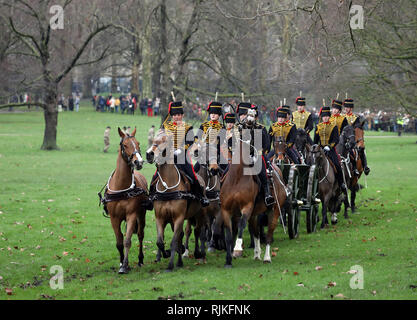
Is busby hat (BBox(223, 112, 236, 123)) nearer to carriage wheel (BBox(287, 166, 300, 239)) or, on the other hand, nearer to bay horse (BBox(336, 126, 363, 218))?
carriage wheel (BBox(287, 166, 300, 239))

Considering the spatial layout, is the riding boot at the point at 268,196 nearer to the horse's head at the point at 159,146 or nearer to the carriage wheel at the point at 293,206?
the carriage wheel at the point at 293,206

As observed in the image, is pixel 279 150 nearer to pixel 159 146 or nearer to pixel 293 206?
pixel 293 206

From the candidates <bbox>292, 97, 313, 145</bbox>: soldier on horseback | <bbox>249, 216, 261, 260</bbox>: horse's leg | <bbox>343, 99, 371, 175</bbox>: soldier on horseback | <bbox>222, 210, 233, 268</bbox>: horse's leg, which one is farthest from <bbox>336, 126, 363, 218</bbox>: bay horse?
<bbox>222, 210, 233, 268</bbox>: horse's leg

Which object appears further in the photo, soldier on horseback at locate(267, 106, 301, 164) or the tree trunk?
the tree trunk

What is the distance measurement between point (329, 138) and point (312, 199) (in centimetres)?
254

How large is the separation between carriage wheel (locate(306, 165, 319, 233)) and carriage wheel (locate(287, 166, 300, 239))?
342mm

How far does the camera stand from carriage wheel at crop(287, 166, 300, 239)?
49.2 ft

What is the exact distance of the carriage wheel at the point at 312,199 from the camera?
1619 cm

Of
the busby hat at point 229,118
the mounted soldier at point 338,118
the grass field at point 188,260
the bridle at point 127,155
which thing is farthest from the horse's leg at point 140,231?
the mounted soldier at point 338,118

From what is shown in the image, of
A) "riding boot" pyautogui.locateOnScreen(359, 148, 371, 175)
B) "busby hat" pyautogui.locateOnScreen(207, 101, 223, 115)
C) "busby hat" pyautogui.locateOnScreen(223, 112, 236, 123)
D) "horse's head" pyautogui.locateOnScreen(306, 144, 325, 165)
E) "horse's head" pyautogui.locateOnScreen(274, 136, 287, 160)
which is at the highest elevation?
"busby hat" pyautogui.locateOnScreen(207, 101, 223, 115)

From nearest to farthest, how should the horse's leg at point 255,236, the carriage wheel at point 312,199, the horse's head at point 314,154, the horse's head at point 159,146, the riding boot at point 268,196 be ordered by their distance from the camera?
the horse's head at point 159,146
the riding boot at point 268,196
the horse's leg at point 255,236
the carriage wheel at point 312,199
the horse's head at point 314,154

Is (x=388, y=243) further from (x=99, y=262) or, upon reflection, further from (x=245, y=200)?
(x=99, y=262)

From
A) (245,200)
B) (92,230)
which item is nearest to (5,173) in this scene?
(92,230)

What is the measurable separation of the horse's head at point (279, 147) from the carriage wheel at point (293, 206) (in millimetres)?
360
